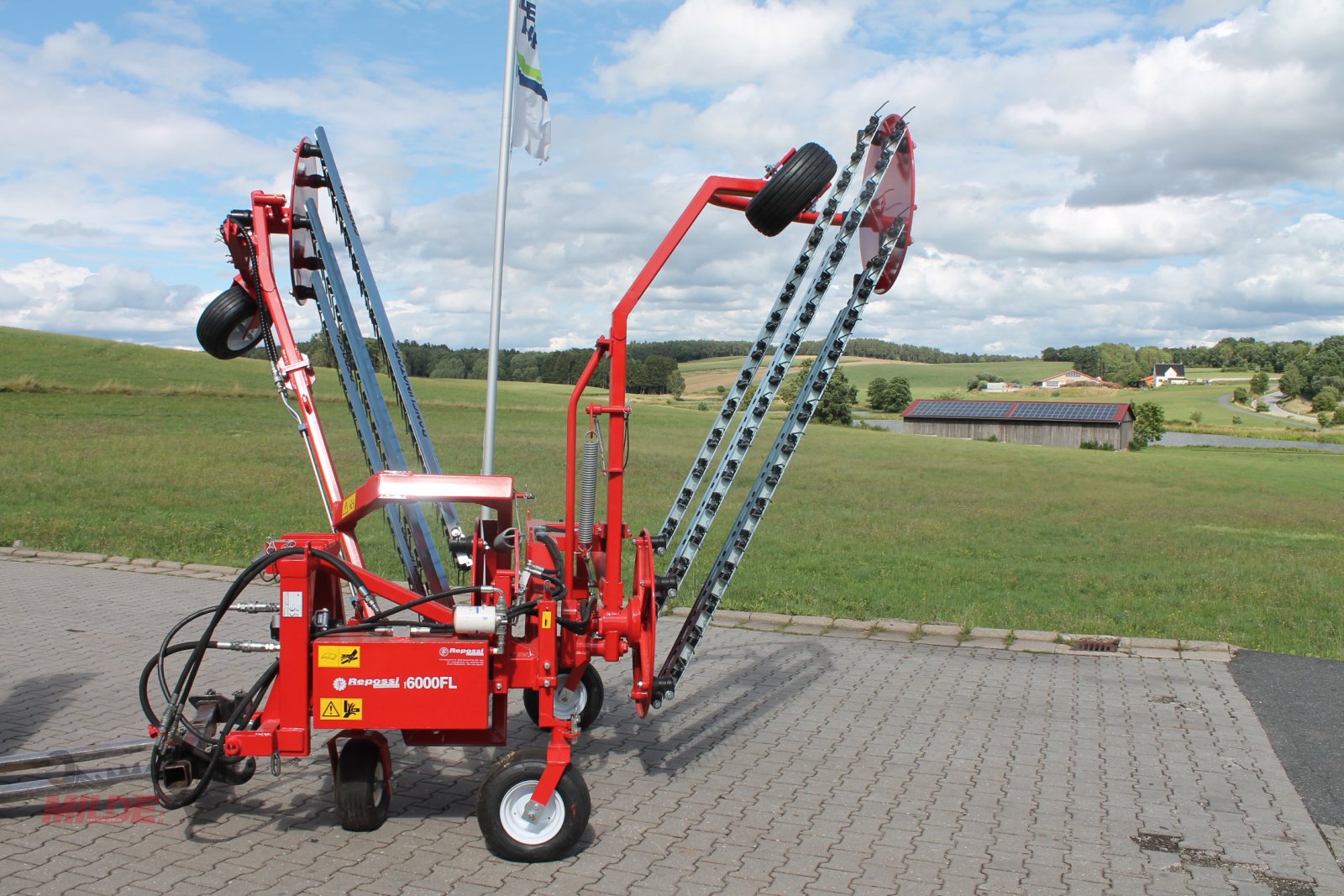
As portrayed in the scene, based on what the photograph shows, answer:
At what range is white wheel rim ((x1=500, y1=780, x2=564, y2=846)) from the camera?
16.6 feet

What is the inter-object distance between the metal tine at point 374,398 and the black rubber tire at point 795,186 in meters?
2.69

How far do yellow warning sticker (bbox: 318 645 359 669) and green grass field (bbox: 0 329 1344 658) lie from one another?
239 inches

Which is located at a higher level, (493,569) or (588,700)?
(493,569)

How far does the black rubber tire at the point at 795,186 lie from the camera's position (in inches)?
218

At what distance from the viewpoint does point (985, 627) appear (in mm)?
10539

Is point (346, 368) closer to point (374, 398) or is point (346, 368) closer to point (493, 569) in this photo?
point (374, 398)

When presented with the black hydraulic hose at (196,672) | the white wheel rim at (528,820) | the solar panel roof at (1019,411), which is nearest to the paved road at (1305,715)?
the white wheel rim at (528,820)

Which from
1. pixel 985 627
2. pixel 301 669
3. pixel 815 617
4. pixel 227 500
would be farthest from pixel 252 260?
pixel 227 500

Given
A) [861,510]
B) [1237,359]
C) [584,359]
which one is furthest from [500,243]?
[1237,359]

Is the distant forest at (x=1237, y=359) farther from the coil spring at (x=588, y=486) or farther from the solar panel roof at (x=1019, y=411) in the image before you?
the coil spring at (x=588, y=486)

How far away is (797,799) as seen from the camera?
6000 mm

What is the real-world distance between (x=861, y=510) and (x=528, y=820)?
20298 mm

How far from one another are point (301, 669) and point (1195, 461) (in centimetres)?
5787

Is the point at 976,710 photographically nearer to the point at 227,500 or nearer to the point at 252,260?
the point at 252,260
